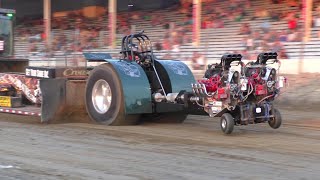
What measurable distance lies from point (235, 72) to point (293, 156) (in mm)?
2034

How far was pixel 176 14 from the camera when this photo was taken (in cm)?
3198

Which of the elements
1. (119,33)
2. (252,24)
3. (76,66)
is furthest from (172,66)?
(119,33)

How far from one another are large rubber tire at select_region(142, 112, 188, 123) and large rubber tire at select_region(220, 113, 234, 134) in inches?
74.7

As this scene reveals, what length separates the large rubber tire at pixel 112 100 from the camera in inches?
383

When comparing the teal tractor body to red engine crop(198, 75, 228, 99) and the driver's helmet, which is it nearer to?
the driver's helmet

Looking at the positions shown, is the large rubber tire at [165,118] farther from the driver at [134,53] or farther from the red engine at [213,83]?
the red engine at [213,83]

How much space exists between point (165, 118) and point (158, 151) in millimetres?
3401

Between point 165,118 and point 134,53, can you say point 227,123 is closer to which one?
point 165,118

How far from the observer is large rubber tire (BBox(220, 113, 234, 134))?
869cm

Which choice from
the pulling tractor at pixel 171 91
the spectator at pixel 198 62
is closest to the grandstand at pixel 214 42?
the spectator at pixel 198 62

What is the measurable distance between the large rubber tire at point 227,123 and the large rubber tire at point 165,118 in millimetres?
1897

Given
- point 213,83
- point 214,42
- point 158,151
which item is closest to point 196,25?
point 214,42

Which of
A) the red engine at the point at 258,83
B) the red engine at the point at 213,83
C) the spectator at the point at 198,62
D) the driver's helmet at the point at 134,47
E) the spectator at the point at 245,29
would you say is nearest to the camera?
the red engine at the point at 258,83

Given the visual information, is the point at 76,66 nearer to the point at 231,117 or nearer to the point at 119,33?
the point at 231,117
